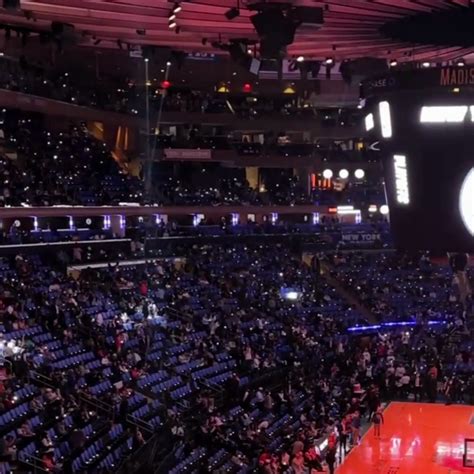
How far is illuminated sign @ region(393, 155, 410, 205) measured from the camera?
8.31m

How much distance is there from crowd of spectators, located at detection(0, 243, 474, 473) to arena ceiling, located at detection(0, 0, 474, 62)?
579cm

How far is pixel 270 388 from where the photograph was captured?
21875 millimetres

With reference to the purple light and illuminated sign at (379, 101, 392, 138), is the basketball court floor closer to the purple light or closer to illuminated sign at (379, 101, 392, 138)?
the purple light

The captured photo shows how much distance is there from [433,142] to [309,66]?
252 inches

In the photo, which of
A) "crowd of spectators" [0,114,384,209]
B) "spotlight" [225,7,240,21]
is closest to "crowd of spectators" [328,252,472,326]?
"crowd of spectators" [0,114,384,209]

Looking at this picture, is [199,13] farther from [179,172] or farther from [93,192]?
[179,172]

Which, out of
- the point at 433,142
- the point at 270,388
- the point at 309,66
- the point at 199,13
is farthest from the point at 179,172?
the point at 433,142

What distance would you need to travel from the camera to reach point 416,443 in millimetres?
20297

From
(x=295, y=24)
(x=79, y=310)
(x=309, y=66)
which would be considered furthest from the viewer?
(x=79, y=310)

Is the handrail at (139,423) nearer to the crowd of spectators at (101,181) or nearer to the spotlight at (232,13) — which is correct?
the crowd of spectators at (101,181)

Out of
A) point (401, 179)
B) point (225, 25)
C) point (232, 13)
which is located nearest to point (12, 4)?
point (232, 13)

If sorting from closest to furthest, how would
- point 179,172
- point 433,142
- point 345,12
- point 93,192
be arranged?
point 433,142
point 345,12
point 93,192
point 179,172

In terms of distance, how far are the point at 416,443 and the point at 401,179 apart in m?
13.2

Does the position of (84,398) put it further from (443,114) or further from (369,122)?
(443,114)
